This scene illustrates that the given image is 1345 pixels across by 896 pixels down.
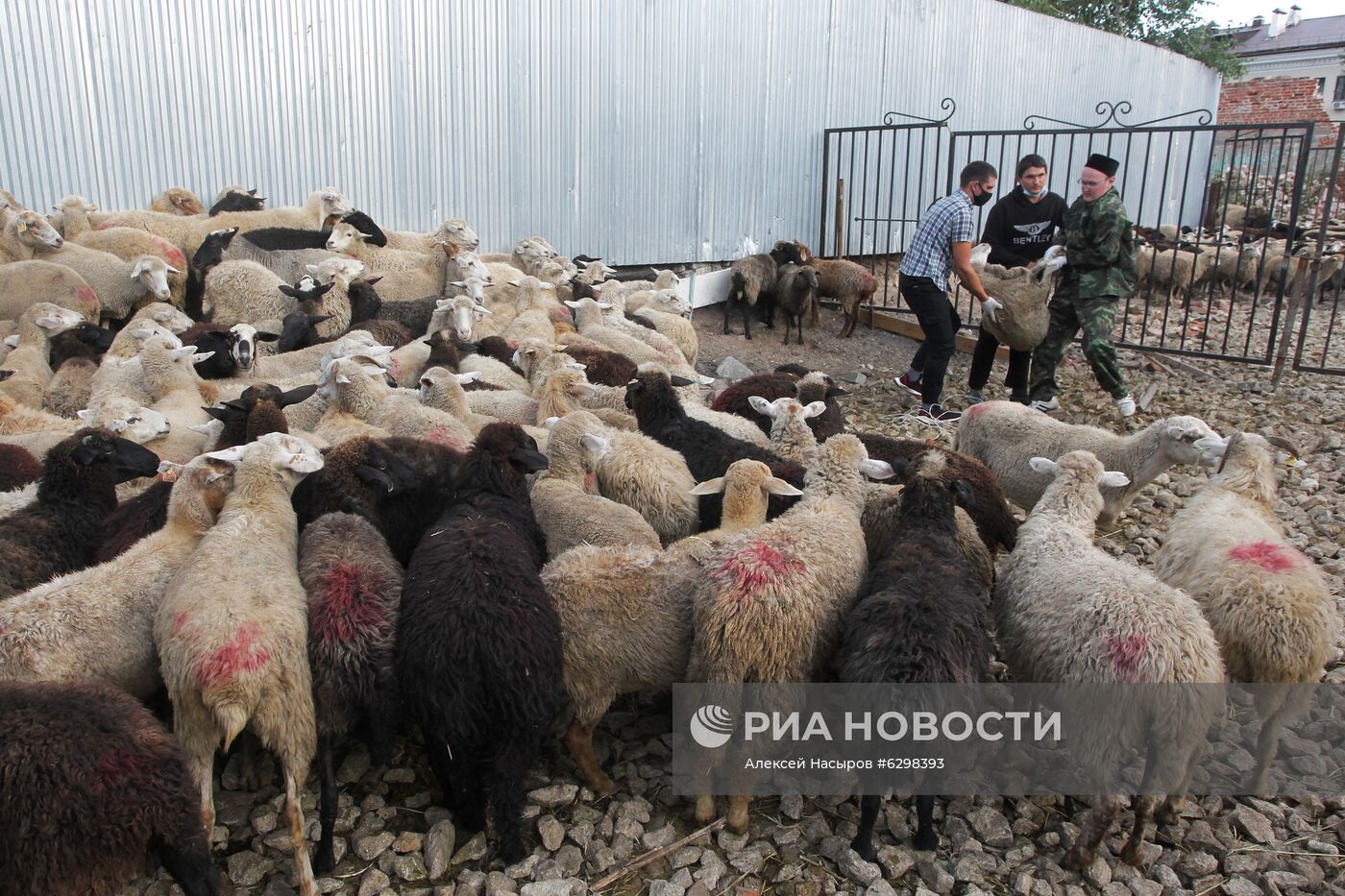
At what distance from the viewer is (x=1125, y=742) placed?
3160 mm

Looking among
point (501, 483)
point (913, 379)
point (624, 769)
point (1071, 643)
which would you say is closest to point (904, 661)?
point (1071, 643)

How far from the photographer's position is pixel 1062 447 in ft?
18.1

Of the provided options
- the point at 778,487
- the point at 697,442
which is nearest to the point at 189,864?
the point at 778,487

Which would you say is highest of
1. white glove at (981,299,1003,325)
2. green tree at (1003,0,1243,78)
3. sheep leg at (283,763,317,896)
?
green tree at (1003,0,1243,78)

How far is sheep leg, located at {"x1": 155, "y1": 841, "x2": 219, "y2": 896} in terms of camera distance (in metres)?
2.62

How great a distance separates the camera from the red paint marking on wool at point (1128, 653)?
3.10 m

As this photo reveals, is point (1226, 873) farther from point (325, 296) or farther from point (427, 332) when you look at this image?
point (325, 296)

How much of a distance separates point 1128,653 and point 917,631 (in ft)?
2.32

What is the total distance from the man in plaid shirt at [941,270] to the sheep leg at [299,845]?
6390mm

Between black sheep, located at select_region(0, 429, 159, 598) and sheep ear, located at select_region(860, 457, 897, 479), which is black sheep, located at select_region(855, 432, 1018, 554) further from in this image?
black sheep, located at select_region(0, 429, 159, 598)

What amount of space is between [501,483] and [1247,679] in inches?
122

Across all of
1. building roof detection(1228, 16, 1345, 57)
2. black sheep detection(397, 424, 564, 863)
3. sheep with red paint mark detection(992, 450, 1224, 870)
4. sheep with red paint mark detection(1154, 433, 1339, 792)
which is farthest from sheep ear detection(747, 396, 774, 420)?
building roof detection(1228, 16, 1345, 57)

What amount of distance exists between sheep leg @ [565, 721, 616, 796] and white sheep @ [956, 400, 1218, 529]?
123 inches

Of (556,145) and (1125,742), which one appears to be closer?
(1125,742)
